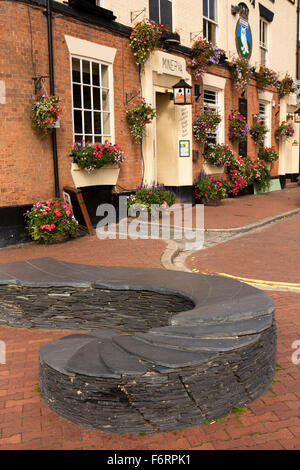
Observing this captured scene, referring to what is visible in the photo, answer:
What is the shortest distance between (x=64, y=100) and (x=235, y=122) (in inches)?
293

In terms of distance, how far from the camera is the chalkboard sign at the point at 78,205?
332 inches

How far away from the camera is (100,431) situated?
2602 millimetres

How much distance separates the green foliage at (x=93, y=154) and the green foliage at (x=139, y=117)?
91 cm

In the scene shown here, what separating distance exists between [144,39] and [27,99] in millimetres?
3592

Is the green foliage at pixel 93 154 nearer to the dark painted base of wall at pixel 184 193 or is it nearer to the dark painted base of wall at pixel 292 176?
the dark painted base of wall at pixel 184 193

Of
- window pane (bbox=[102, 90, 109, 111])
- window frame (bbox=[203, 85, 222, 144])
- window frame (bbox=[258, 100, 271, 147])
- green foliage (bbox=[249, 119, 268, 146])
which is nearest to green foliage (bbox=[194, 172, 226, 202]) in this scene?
window frame (bbox=[203, 85, 222, 144])

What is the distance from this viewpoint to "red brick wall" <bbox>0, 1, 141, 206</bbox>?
25.1 feet

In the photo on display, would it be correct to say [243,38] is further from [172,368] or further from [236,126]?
[172,368]

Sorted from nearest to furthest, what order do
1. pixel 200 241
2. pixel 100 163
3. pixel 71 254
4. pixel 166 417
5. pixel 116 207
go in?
pixel 166 417 → pixel 71 254 → pixel 200 241 → pixel 100 163 → pixel 116 207

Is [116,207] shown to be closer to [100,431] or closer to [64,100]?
[64,100]

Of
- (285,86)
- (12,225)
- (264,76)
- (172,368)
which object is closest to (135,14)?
(12,225)

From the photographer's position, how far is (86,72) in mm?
9320

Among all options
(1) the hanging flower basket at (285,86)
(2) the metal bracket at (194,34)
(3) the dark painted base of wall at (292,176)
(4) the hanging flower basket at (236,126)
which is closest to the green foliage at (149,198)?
(2) the metal bracket at (194,34)

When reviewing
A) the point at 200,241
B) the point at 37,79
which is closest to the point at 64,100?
the point at 37,79
